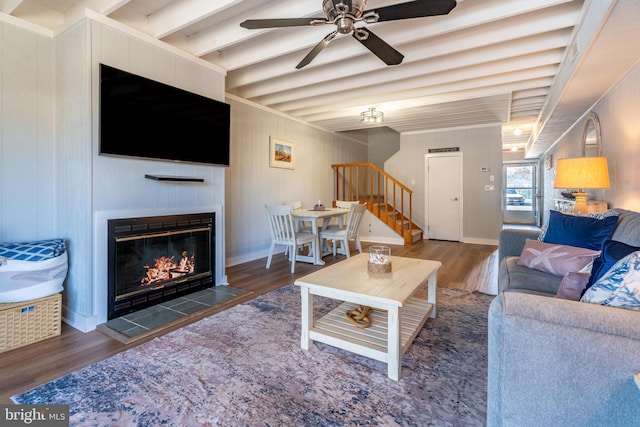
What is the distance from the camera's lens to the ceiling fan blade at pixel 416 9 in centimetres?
177

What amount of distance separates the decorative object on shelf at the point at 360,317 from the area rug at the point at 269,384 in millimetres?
203

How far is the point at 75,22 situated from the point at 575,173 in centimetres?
448

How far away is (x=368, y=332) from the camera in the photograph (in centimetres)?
195

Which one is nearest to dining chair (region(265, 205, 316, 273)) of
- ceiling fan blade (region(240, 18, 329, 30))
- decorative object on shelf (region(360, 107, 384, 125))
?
decorative object on shelf (region(360, 107, 384, 125))

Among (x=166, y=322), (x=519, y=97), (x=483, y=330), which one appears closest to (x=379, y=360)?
(x=483, y=330)

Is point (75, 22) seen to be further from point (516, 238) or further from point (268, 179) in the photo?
point (516, 238)

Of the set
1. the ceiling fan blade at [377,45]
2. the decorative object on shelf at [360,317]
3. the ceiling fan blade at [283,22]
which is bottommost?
the decorative object on shelf at [360,317]

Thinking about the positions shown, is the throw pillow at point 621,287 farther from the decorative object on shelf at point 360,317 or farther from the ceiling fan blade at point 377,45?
the ceiling fan blade at point 377,45

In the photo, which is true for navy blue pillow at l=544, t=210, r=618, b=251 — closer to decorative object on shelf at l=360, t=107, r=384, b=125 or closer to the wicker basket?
decorative object on shelf at l=360, t=107, r=384, b=125

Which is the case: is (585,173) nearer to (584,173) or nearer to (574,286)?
(584,173)

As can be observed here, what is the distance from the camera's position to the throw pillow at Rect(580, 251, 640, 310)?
935 millimetres

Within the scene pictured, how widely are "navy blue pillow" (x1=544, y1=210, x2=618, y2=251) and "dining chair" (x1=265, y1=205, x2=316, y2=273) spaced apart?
2.69 metres

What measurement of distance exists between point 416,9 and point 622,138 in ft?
8.53

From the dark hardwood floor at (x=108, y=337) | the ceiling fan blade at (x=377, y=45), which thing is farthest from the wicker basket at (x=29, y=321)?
the ceiling fan blade at (x=377, y=45)
